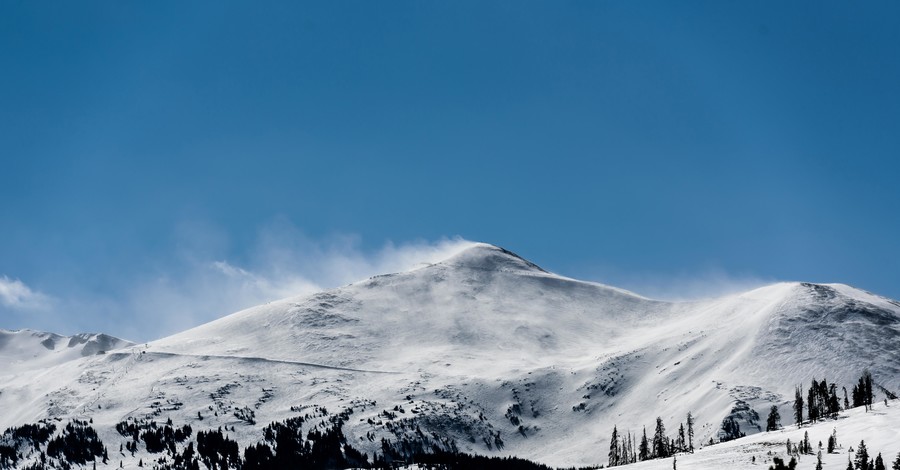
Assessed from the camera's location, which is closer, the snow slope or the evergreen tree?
the evergreen tree

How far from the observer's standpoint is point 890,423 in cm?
19225

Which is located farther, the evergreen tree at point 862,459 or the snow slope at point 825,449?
the snow slope at point 825,449

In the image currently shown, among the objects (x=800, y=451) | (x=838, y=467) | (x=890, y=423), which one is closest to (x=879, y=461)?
(x=838, y=467)

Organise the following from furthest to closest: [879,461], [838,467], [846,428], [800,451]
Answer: [846,428], [800,451], [838,467], [879,461]

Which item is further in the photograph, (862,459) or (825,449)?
(825,449)

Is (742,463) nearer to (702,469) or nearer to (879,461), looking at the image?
(702,469)

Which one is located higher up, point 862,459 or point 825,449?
point 825,449

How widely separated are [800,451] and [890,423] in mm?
22583

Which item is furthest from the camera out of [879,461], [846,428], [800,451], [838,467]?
[846,428]

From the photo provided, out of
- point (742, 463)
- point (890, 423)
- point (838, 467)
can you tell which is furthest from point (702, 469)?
point (890, 423)

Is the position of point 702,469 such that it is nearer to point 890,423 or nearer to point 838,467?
point 838,467

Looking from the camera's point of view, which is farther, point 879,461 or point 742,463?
point 742,463

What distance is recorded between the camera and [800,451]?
18388 cm

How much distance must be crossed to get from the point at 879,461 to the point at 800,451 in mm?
28244
